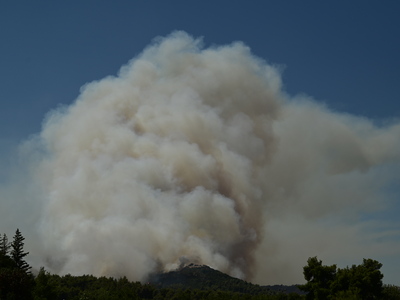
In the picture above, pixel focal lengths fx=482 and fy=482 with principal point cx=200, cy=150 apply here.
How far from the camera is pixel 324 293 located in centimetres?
7856

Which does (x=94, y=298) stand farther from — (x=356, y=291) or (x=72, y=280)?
(x=356, y=291)

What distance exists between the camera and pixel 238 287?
191000 millimetres

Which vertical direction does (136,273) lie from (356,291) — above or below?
above

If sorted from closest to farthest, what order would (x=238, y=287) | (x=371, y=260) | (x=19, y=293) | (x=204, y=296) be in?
1. (x=19, y=293)
2. (x=371, y=260)
3. (x=204, y=296)
4. (x=238, y=287)

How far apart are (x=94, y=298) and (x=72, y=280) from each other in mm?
53821

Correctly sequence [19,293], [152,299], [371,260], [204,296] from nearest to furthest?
[19,293] < [371,260] < [204,296] < [152,299]

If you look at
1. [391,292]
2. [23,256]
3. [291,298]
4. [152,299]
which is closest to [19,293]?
[23,256]

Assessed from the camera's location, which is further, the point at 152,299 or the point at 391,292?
the point at 152,299

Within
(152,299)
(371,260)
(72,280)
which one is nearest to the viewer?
(371,260)

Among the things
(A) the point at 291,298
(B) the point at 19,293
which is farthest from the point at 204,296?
(B) the point at 19,293

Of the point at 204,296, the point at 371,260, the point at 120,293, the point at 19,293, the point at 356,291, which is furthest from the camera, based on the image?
the point at 204,296

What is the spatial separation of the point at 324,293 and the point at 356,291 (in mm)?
5630

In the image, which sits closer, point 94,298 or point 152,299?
point 94,298

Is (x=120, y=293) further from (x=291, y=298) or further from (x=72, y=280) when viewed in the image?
(x=72, y=280)
